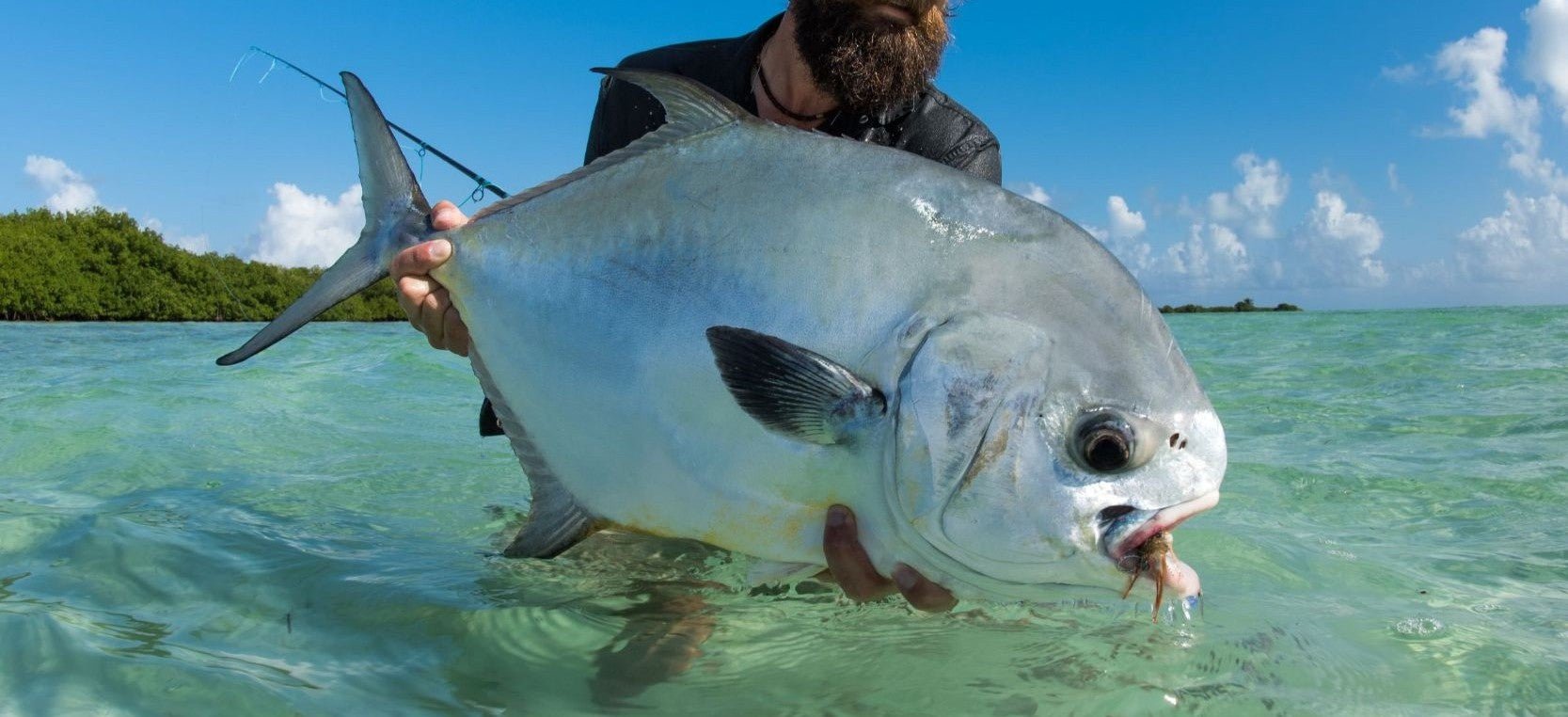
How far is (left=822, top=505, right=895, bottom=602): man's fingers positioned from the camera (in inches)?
74.9

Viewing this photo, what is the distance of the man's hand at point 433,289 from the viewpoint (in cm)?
229

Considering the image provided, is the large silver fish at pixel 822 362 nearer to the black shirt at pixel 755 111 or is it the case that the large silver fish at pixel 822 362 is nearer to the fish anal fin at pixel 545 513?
the fish anal fin at pixel 545 513

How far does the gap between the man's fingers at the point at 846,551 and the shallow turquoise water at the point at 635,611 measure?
1.16 ft

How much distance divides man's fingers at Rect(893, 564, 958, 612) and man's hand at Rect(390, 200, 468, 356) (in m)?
1.18

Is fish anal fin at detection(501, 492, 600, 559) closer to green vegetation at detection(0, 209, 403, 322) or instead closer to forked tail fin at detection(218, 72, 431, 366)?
forked tail fin at detection(218, 72, 431, 366)

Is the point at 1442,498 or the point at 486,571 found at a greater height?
the point at 1442,498

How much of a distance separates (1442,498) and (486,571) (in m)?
4.06

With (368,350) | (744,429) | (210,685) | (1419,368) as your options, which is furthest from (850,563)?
(368,350)

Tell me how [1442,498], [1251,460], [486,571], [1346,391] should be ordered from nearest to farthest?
[486,571] < [1442,498] < [1251,460] < [1346,391]

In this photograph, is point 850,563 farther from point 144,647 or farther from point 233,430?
point 233,430

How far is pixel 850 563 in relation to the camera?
1.92 m

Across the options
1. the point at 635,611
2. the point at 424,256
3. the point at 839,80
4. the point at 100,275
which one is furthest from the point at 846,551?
the point at 100,275

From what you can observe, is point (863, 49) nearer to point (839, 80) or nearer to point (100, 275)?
point (839, 80)

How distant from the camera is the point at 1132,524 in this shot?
5.41ft
